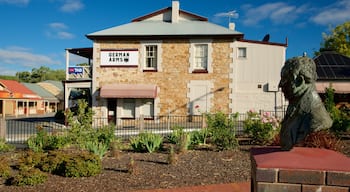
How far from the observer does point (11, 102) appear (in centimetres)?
3541

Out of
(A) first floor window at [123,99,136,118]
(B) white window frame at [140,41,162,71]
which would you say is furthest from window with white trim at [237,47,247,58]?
(A) first floor window at [123,99,136,118]

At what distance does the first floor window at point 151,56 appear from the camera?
18.8m

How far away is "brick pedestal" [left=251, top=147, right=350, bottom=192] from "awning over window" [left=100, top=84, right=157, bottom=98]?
50.7 feet

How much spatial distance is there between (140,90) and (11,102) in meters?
25.2

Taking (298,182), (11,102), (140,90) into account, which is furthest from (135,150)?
(11,102)

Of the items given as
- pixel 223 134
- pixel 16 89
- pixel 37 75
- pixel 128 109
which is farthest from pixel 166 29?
pixel 37 75

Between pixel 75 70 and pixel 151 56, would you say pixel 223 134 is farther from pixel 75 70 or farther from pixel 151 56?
pixel 75 70

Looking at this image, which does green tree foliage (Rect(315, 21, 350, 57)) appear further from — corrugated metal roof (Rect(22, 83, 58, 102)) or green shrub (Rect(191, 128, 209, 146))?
corrugated metal roof (Rect(22, 83, 58, 102))

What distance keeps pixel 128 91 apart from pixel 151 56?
2.84 m

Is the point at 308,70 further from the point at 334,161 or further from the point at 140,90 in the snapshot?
the point at 140,90

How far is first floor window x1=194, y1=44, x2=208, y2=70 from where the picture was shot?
18516mm

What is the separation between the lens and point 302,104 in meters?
2.64

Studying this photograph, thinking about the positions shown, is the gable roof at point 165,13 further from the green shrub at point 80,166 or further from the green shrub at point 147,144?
the green shrub at point 80,166

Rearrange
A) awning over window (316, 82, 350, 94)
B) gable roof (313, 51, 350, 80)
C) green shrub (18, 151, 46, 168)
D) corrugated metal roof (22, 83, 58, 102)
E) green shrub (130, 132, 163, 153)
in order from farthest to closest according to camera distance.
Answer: corrugated metal roof (22, 83, 58, 102), gable roof (313, 51, 350, 80), awning over window (316, 82, 350, 94), green shrub (130, 132, 163, 153), green shrub (18, 151, 46, 168)
